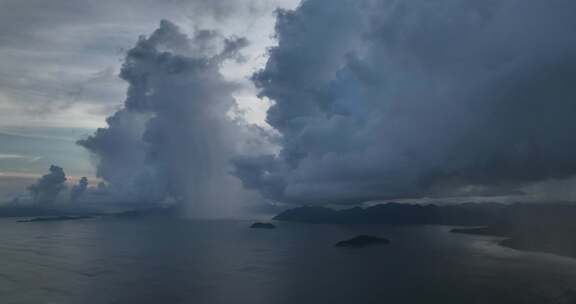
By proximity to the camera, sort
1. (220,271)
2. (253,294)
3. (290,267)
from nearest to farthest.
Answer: (253,294) < (220,271) < (290,267)

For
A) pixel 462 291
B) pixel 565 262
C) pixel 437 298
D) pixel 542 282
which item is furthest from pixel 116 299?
pixel 565 262

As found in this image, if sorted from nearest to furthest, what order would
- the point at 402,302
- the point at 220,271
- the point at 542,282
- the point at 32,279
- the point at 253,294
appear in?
the point at 402,302, the point at 253,294, the point at 542,282, the point at 32,279, the point at 220,271

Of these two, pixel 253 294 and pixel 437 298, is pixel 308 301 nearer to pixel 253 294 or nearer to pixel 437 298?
pixel 253 294

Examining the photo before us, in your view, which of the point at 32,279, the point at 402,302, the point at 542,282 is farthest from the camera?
the point at 32,279

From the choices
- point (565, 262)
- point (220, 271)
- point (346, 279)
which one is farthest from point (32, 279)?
point (565, 262)

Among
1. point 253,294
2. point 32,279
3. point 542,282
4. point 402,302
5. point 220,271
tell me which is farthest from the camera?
point 220,271

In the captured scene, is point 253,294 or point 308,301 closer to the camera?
point 308,301

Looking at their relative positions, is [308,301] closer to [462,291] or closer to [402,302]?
[402,302]

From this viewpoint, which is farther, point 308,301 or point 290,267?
point 290,267
